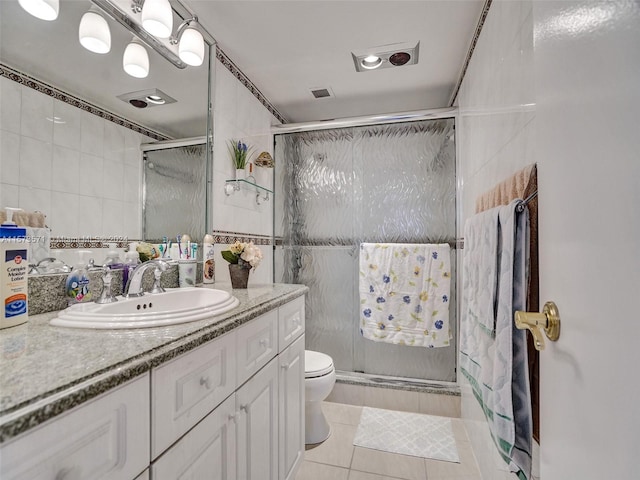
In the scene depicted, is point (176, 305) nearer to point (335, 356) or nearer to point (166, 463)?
point (166, 463)

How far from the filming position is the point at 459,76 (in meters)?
2.08

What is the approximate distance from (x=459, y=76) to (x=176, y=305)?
220 cm

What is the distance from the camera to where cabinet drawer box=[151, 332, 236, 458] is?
65cm

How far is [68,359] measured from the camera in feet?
1.90

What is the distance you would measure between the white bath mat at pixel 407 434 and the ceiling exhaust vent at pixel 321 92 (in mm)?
2347

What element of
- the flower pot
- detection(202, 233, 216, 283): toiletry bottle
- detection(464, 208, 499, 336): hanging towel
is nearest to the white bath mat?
detection(464, 208, 499, 336): hanging towel

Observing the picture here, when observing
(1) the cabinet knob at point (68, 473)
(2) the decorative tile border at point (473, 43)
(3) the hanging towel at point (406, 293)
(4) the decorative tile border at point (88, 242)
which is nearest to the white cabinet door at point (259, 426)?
(1) the cabinet knob at point (68, 473)

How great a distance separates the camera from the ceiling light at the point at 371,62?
6.41 ft

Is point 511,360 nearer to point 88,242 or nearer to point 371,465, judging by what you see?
point 371,465

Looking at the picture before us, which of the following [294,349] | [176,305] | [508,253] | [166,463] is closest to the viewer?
[166,463]

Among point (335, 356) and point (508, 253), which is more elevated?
point (508, 253)

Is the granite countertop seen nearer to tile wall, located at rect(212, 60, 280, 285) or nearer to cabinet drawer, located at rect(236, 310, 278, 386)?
cabinet drawer, located at rect(236, 310, 278, 386)

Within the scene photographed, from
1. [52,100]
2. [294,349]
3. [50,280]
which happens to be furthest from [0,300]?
[294,349]

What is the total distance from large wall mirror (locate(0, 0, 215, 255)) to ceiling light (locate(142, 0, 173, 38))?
0.23 feet
